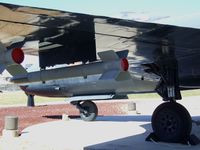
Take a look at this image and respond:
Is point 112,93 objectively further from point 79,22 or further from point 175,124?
point 79,22

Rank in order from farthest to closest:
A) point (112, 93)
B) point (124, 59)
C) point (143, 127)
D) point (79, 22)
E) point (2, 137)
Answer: point (112, 93), point (143, 127), point (2, 137), point (124, 59), point (79, 22)

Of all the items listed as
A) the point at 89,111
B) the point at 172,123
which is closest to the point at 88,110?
the point at 89,111

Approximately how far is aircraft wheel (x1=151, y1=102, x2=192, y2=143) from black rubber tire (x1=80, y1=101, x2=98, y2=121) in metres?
5.85

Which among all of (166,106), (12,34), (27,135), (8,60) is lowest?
(27,135)

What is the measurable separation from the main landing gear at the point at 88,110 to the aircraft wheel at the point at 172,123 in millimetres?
5850

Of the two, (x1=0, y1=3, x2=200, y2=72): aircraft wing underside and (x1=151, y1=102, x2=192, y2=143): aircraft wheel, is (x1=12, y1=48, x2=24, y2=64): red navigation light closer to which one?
(x1=0, y1=3, x2=200, y2=72): aircraft wing underside

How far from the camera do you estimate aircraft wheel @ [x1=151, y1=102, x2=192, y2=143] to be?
32.6 feet

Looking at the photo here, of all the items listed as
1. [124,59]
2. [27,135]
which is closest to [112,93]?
[27,135]

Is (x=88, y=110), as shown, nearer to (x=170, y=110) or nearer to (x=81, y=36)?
(x=170, y=110)

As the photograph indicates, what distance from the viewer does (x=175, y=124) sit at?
10.1 metres

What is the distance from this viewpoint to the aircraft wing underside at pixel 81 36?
6.57 metres

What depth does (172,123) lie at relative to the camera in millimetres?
10188

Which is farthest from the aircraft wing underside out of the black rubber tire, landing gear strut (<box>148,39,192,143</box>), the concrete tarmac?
the black rubber tire

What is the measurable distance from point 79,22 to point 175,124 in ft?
14.6
